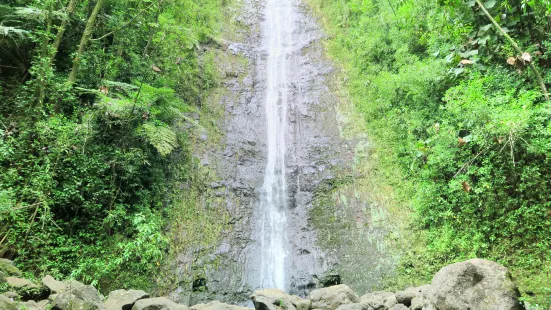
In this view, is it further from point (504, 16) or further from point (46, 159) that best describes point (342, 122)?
point (46, 159)

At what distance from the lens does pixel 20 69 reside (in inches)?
292

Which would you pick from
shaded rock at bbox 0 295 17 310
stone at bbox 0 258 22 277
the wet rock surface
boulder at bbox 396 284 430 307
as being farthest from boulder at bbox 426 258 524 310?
stone at bbox 0 258 22 277

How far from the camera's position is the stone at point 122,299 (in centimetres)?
513

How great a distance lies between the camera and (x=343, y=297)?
5738 mm

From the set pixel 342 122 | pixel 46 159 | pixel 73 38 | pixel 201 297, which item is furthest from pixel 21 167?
pixel 342 122

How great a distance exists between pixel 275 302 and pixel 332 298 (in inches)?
39.8

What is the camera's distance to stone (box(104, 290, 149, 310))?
513 cm

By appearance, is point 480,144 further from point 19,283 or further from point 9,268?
point 9,268

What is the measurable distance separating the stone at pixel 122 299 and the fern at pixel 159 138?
2.95 metres

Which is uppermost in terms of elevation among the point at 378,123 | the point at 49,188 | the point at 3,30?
the point at 3,30

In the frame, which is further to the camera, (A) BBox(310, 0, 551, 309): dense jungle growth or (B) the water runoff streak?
(B) the water runoff streak

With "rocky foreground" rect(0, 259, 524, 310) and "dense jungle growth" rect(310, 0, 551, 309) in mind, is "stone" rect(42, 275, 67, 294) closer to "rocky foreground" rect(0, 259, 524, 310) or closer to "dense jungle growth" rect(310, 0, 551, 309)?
"rocky foreground" rect(0, 259, 524, 310)

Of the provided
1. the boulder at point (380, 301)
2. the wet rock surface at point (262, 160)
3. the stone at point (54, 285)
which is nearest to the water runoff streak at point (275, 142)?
the wet rock surface at point (262, 160)

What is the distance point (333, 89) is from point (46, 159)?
8903 mm
